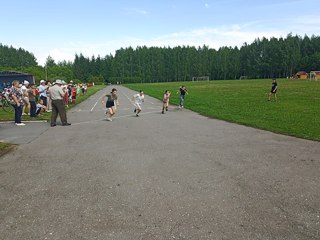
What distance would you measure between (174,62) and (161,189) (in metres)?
139

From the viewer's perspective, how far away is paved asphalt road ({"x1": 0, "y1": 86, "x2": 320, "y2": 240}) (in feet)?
12.8

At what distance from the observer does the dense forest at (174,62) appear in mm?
117375

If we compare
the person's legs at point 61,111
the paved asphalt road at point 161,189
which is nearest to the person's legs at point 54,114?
the person's legs at point 61,111

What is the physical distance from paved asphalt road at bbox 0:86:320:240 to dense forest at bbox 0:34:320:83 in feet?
372

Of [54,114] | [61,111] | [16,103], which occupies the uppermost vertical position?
[16,103]

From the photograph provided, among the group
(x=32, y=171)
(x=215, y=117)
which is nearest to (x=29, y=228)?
(x=32, y=171)

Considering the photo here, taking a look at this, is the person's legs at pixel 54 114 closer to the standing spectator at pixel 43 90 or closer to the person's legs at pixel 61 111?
the person's legs at pixel 61 111

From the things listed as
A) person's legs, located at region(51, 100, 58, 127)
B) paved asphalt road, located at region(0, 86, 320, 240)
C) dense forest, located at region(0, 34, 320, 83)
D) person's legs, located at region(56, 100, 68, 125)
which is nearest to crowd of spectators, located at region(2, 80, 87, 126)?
person's legs, located at region(51, 100, 58, 127)

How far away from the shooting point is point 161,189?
5.28 meters

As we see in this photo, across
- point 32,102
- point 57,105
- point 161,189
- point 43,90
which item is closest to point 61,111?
point 57,105

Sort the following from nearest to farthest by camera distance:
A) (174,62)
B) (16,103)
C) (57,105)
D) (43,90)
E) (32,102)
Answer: (16,103)
(57,105)
(32,102)
(43,90)
(174,62)

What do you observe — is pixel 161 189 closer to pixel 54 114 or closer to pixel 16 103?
pixel 54 114

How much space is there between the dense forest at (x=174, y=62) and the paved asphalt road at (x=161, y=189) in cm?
11352

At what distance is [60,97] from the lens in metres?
13.6
